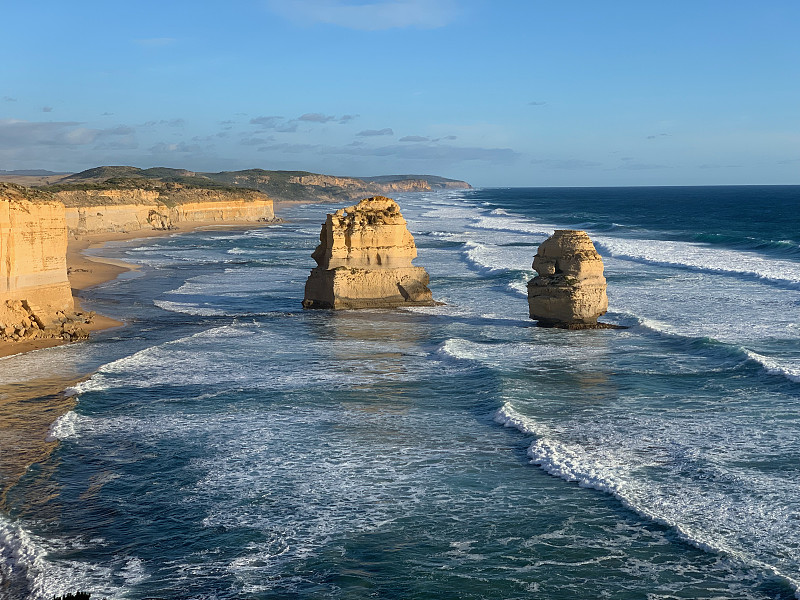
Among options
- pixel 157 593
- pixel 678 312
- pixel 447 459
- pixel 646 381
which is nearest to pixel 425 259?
pixel 678 312

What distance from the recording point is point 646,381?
19359 mm

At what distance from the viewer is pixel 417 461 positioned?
1423 centimetres

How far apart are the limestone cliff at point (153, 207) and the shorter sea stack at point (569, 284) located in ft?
159

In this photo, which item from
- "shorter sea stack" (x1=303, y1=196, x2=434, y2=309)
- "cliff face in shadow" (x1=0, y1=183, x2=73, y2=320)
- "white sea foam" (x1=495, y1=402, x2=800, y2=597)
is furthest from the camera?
"shorter sea stack" (x1=303, y1=196, x2=434, y2=309)

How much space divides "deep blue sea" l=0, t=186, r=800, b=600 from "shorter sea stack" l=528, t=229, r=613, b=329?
84 cm

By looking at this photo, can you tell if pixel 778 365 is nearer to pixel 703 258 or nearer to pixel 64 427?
pixel 64 427

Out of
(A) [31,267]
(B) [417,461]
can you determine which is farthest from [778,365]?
(A) [31,267]

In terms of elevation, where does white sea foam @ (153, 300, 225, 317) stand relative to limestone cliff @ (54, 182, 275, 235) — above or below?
below

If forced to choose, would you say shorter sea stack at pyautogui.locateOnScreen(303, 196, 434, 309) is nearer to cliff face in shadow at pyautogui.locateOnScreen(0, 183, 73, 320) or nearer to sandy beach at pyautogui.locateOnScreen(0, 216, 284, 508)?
sandy beach at pyautogui.locateOnScreen(0, 216, 284, 508)

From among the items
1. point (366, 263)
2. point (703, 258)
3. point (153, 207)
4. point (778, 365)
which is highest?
point (153, 207)

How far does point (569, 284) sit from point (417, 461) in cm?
1266

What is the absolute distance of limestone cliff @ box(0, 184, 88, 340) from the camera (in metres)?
23.7

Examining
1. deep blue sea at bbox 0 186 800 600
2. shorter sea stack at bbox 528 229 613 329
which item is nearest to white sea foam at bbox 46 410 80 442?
deep blue sea at bbox 0 186 800 600

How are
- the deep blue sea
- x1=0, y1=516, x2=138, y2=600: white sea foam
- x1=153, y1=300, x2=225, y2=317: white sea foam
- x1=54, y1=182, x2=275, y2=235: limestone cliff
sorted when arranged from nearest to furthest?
x1=0, y1=516, x2=138, y2=600: white sea foam < the deep blue sea < x1=153, y1=300, x2=225, y2=317: white sea foam < x1=54, y1=182, x2=275, y2=235: limestone cliff
